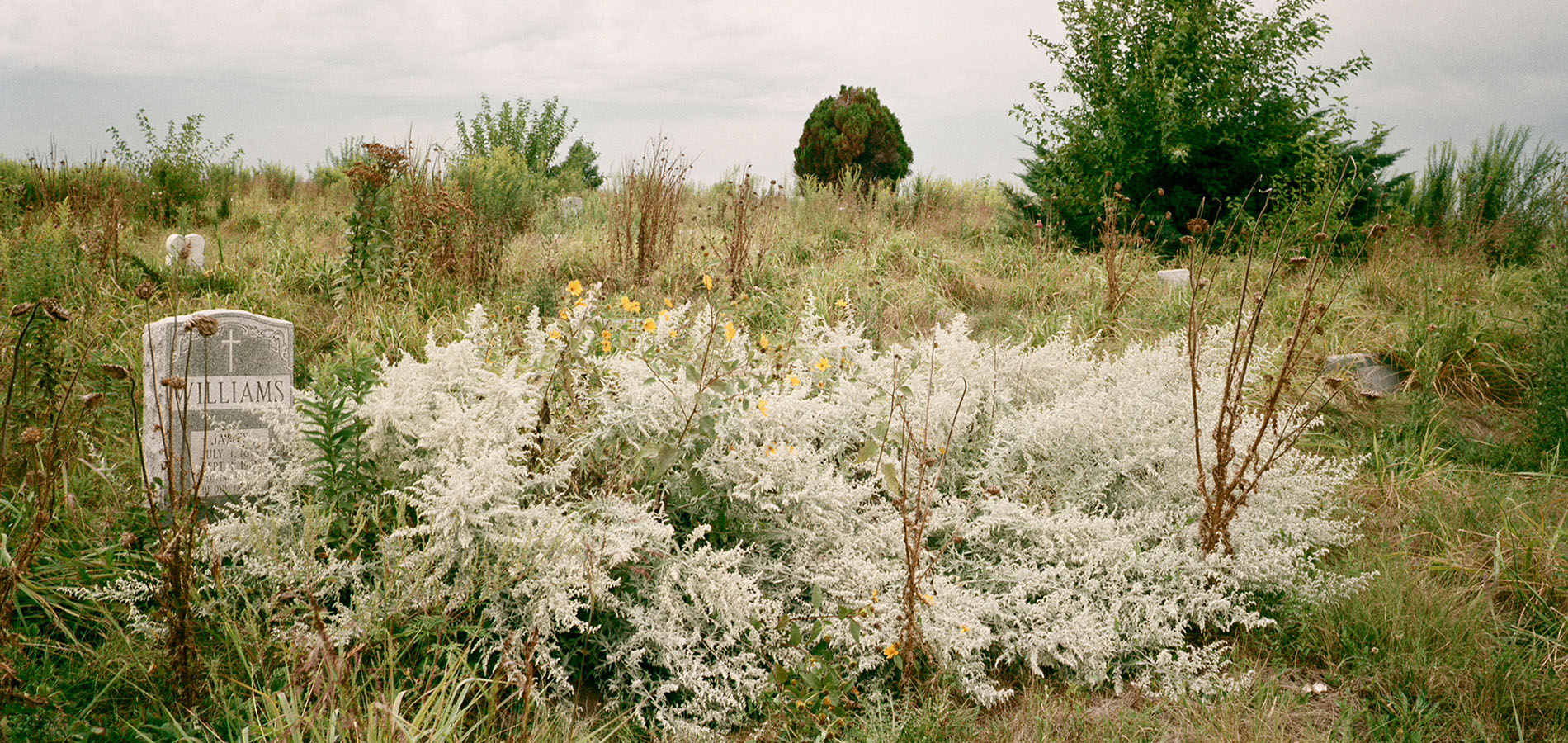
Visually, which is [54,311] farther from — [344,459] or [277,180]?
[277,180]

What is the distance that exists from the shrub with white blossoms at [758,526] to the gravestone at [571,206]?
22.6ft

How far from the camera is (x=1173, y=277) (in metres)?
7.02

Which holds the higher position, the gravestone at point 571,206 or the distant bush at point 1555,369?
the gravestone at point 571,206

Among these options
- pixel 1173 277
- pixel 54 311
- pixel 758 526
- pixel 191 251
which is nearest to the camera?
pixel 54 311

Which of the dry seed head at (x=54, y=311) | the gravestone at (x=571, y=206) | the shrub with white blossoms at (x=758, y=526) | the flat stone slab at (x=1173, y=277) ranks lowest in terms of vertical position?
the shrub with white blossoms at (x=758, y=526)

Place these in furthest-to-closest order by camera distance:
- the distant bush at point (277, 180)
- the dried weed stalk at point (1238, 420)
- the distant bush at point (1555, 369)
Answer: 1. the distant bush at point (277, 180)
2. the distant bush at point (1555, 369)
3. the dried weed stalk at point (1238, 420)

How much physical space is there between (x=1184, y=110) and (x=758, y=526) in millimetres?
7181

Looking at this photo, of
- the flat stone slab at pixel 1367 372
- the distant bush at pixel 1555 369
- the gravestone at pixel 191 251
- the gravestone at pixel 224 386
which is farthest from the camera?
the gravestone at pixel 191 251

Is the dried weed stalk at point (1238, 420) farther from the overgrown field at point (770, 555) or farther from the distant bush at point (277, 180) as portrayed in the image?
the distant bush at point (277, 180)

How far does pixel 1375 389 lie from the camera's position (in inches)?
207

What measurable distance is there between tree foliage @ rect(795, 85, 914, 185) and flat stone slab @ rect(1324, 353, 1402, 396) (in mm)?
10916

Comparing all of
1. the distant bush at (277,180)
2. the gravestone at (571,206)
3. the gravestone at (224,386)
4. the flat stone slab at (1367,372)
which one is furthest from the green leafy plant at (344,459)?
the distant bush at (277,180)

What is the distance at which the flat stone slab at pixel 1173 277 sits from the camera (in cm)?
685

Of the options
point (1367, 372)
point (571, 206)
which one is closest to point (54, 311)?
point (1367, 372)
